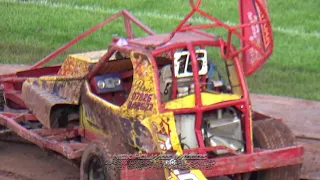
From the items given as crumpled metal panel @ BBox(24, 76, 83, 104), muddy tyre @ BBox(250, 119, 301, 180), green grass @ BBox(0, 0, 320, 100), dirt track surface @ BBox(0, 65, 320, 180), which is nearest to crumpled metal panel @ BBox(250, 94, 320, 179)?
dirt track surface @ BBox(0, 65, 320, 180)

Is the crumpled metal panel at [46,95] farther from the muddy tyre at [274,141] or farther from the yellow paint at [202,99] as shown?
the muddy tyre at [274,141]

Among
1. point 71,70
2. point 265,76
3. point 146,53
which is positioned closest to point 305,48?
point 265,76

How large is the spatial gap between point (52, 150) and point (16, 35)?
25.1ft

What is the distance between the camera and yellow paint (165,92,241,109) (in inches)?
284

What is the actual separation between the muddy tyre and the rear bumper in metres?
0.29

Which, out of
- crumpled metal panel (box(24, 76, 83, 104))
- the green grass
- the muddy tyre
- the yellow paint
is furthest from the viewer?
the green grass

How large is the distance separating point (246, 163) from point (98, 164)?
4.03ft

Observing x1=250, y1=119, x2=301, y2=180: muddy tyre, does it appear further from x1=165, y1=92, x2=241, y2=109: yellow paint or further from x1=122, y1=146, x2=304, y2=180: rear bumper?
x1=165, y1=92, x2=241, y2=109: yellow paint

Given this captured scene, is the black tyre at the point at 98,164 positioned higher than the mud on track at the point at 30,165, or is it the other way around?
the black tyre at the point at 98,164

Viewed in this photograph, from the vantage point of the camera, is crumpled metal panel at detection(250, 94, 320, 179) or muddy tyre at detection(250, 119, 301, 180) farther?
crumpled metal panel at detection(250, 94, 320, 179)

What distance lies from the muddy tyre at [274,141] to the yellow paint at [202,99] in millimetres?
553

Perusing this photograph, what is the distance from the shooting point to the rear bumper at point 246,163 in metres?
6.99

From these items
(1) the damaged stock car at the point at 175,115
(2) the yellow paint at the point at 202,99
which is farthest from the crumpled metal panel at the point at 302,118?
(2) the yellow paint at the point at 202,99

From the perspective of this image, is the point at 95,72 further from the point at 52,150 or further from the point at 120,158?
A: the point at 120,158
